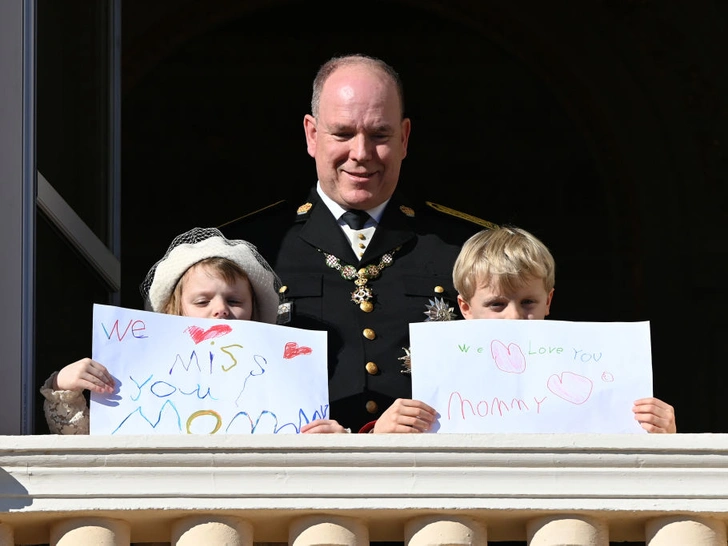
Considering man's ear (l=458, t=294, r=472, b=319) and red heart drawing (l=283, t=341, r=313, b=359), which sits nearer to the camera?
red heart drawing (l=283, t=341, r=313, b=359)

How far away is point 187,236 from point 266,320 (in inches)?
13.0

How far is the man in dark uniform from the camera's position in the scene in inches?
189

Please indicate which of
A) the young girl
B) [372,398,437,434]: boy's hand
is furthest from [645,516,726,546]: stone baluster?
the young girl

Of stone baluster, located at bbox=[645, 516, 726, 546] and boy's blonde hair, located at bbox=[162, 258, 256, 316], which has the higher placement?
boy's blonde hair, located at bbox=[162, 258, 256, 316]

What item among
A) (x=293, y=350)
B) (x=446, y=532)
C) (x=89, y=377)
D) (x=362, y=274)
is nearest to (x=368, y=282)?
(x=362, y=274)

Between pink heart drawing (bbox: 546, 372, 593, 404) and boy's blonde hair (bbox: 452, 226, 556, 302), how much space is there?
0.40 m

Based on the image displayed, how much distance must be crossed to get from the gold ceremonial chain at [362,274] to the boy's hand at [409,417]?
83cm

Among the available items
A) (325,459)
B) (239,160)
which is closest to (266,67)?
(239,160)

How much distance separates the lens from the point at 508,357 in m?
4.17

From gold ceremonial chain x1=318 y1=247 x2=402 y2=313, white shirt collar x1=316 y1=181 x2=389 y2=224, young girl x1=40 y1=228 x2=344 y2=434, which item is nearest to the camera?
young girl x1=40 y1=228 x2=344 y2=434

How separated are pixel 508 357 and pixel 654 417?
11.8 inches

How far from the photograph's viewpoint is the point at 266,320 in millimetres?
4531

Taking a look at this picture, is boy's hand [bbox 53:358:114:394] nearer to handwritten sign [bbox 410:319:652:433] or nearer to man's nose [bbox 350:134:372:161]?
handwritten sign [bbox 410:319:652:433]

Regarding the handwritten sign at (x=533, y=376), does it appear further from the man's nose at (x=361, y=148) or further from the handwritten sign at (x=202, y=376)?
the man's nose at (x=361, y=148)
